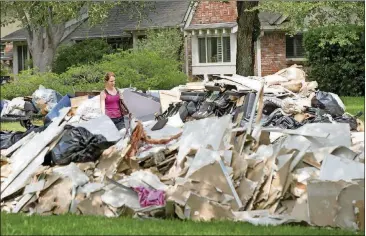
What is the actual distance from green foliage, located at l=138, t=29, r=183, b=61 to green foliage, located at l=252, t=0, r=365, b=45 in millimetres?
7791

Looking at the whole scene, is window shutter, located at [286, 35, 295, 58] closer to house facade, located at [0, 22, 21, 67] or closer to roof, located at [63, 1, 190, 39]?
roof, located at [63, 1, 190, 39]

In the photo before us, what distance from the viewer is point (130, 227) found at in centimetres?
865

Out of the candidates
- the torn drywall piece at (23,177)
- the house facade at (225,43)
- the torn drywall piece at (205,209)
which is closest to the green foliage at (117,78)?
the house facade at (225,43)

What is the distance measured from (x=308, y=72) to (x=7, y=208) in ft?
90.6

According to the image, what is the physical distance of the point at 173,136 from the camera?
11.6 m

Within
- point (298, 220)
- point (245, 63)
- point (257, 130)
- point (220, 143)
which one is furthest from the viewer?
point (245, 63)

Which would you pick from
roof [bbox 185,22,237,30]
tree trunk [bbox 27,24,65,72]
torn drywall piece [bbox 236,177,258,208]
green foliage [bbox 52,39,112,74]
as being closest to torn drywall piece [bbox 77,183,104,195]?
torn drywall piece [bbox 236,177,258,208]

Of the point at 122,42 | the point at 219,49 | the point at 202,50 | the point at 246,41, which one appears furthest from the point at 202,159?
the point at 122,42

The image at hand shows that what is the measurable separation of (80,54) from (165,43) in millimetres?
4072

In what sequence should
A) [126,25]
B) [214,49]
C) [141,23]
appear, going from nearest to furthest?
[214,49] → [141,23] → [126,25]

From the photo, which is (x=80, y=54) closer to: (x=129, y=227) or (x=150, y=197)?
(x=150, y=197)

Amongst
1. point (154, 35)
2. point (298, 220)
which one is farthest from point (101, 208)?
point (154, 35)

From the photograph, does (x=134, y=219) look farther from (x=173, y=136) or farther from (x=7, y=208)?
(x=173, y=136)

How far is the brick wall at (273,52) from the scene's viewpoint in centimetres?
4188
